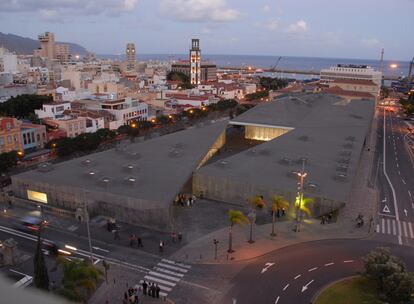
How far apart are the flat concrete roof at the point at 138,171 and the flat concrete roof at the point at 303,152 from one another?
4.73m

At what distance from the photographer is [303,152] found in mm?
57031

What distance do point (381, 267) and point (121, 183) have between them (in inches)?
1133

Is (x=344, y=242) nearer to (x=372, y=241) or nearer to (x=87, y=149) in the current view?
(x=372, y=241)

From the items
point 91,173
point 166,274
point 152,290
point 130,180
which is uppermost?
point 91,173

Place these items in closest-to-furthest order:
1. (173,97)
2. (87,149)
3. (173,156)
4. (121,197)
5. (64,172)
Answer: (121,197) → (64,172) → (173,156) → (87,149) → (173,97)

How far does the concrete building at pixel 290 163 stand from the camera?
43.8 m

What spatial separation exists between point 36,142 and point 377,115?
11070 centimetres

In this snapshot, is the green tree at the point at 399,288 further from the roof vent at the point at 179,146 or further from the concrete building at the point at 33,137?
the concrete building at the point at 33,137

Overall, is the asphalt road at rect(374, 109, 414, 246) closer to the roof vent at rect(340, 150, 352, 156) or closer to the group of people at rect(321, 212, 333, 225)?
the group of people at rect(321, 212, 333, 225)

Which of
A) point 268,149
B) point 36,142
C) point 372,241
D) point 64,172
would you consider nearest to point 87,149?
point 36,142

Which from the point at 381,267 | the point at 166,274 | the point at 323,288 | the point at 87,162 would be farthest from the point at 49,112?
the point at 381,267

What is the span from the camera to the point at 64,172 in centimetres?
4762

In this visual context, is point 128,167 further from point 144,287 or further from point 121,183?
point 144,287

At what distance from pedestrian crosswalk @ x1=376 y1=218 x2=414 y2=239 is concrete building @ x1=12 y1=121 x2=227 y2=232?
76.8 ft
